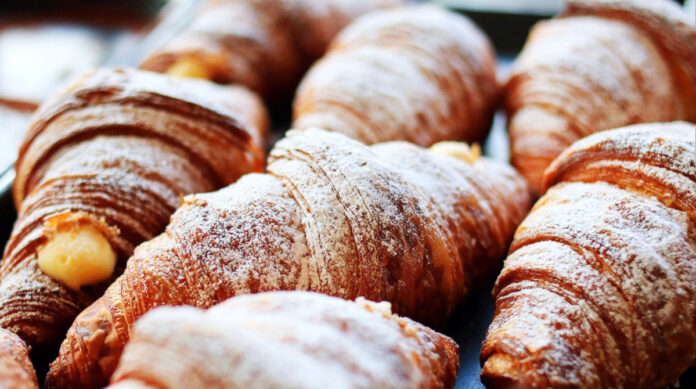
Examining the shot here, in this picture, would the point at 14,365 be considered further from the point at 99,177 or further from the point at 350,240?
the point at 350,240

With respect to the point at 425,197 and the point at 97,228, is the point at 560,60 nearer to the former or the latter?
the point at 425,197

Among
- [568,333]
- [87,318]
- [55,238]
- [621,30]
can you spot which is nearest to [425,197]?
[568,333]

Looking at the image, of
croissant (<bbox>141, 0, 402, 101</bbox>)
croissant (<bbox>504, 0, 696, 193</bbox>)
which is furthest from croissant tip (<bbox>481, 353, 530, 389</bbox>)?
croissant (<bbox>141, 0, 402, 101</bbox>)

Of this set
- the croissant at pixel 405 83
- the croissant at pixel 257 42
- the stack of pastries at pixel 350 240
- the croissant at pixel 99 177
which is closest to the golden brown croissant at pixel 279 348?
the stack of pastries at pixel 350 240

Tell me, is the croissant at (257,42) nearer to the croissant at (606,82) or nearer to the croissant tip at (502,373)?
the croissant at (606,82)

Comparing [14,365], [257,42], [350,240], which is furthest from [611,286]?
[257,42]

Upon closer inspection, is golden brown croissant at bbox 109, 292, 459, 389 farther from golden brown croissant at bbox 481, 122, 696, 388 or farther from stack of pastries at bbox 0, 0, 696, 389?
golden brown croissant at bbox 481, 122, 696, 388
